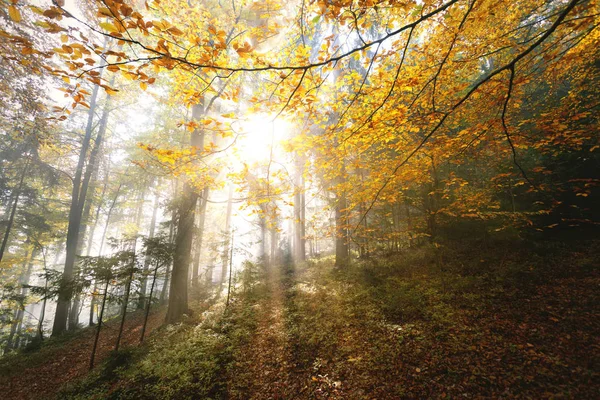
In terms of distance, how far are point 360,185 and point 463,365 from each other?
4852mm

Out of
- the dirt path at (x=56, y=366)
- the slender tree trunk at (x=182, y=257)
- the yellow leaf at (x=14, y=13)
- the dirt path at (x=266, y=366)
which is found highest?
the yellow leaf at (x=14, y=13)

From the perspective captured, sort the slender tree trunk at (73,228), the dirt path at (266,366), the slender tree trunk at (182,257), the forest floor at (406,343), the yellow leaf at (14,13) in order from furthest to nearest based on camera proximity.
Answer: the slender tree trunk at (73,228), the slender tree trunk at (182,257), the dirt path at (266,366), the forest floor at (406,343), the yellow leaf at (14,13)

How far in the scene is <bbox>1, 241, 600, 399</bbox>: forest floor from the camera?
379cm

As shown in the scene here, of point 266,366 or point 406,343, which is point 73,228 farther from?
point 406,343

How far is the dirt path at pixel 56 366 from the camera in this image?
654 centimetres

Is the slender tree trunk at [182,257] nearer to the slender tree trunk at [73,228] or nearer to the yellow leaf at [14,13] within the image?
the yellow leaf at [14,13]

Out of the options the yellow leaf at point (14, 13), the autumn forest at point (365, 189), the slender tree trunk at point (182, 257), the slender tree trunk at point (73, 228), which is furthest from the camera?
the slender tree trunk at point (73, 228)

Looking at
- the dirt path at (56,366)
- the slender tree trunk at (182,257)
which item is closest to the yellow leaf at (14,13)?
the slender tree trunk at (182,257)

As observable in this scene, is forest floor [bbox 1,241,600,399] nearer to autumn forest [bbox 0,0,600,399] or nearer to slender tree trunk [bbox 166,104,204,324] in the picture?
autumn forest [bbox 0,0,600,399]

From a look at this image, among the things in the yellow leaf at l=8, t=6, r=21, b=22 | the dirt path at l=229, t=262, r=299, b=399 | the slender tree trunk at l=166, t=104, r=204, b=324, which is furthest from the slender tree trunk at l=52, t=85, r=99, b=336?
the yellow leaf at l=8, t=6, r=21, b=22

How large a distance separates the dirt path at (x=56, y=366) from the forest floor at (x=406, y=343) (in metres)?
0.13

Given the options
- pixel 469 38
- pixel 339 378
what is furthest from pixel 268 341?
pixel 469 38

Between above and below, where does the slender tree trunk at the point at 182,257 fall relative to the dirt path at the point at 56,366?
above

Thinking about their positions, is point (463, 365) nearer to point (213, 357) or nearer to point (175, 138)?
point (213, 357)
